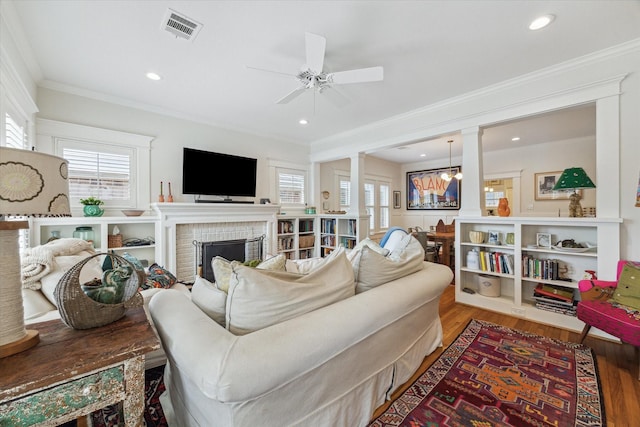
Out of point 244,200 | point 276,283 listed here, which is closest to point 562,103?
point 276,283

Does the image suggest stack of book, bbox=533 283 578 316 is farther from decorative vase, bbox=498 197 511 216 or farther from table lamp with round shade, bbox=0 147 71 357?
table lamp with round shade, bbox=0 147 71 357

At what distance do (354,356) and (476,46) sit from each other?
2.71 m

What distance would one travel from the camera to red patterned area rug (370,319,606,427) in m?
1.51

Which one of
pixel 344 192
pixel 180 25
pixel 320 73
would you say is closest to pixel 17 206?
pixel 180 25

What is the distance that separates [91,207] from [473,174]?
182 inches

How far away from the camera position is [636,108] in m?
2.26

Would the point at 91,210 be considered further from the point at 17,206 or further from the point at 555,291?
the point at 555,291

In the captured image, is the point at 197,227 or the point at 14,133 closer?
the point at 14,133

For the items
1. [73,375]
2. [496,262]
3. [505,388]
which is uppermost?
[73,375]

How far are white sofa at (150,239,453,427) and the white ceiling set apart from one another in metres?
1.99

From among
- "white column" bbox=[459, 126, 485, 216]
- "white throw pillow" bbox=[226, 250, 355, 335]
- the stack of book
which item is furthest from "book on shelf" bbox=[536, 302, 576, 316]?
"white throw pillow" bbox=[226, 250, 355, 335]

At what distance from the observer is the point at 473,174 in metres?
3.20

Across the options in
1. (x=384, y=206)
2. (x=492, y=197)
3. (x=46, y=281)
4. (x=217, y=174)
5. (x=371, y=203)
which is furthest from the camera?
(x=384, y=206)

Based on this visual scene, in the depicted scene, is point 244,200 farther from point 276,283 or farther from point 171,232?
point 276,283
